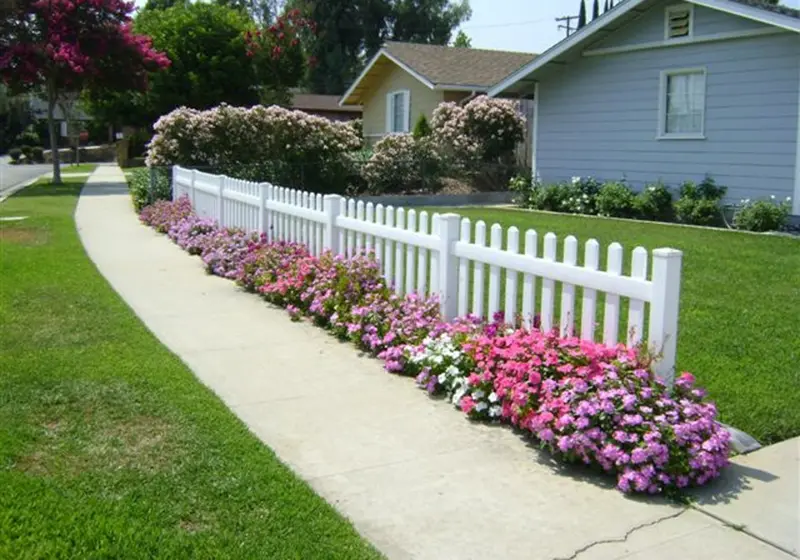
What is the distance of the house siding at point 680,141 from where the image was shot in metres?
14.2

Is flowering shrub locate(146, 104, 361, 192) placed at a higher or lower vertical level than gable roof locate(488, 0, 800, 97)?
lower

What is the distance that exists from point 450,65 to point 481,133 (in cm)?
548

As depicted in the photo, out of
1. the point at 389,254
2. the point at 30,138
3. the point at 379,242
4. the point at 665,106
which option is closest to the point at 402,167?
the point at 665,106

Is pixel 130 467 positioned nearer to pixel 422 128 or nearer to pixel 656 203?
pixel 656 203

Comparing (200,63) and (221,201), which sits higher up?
(200,63)

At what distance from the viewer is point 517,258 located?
566 centimetres

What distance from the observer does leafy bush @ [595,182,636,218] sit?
16.7 metres

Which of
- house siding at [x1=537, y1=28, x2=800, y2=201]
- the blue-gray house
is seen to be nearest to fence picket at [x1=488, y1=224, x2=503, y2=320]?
the blue-gray house

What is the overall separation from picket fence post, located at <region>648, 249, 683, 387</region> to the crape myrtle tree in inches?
1043

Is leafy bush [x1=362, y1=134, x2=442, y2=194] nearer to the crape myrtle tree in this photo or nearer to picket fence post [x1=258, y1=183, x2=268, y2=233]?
picket fence post [x1=258, y1=183, x2=268, y2=233]

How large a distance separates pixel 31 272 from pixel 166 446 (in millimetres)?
6093

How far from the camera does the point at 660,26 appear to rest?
648 inches

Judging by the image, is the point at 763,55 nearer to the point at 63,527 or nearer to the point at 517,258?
the point at 517,258

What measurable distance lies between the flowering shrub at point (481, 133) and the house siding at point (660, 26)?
18.2 feet
